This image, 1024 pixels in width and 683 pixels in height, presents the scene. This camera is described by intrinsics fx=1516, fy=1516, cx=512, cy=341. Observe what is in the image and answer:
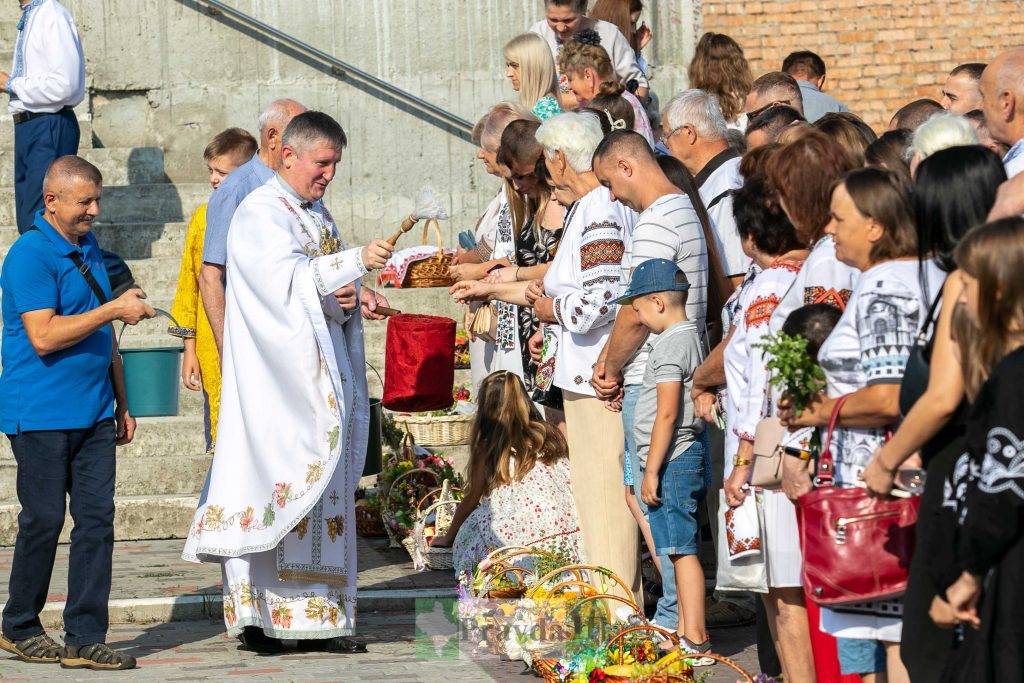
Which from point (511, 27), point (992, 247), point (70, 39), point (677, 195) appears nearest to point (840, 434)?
point (992, 247)

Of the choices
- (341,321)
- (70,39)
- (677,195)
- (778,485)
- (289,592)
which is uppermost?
(70,39)

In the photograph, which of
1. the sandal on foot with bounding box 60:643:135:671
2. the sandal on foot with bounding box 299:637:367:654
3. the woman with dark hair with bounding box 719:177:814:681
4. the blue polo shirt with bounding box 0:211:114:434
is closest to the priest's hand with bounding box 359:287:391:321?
the blue polo shirt with bounding box 0:211:114:434

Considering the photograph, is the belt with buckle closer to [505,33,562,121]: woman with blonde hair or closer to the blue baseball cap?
[505,33,562,121]: woman with blonde hair

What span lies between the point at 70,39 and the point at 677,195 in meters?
5.71

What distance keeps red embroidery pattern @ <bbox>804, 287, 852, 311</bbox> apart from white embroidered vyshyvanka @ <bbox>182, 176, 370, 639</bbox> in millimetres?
2438

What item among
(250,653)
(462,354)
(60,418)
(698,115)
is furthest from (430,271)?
(462,354)

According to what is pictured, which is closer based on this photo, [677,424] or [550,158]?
[677,424]

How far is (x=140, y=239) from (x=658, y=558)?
6.32 meters

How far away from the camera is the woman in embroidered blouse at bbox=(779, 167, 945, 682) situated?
4.14 meters

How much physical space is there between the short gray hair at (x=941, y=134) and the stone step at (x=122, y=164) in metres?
8.26

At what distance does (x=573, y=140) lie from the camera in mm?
6738

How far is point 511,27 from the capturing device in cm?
1303

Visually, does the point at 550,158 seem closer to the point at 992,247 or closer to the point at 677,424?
the point at 677,424

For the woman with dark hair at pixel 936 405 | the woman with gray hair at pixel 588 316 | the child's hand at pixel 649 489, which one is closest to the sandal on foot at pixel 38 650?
the woman with gray hair at pixel 588 316
